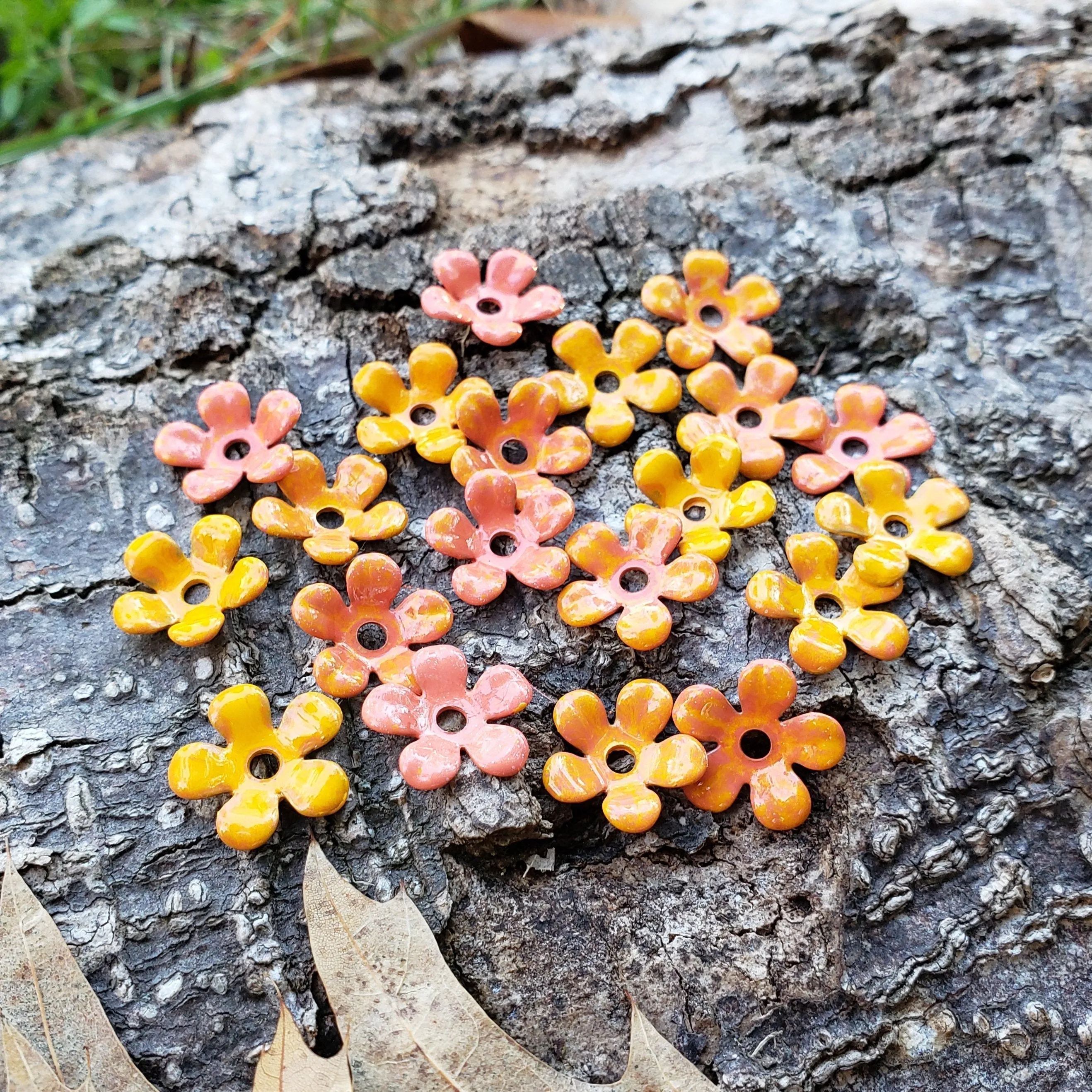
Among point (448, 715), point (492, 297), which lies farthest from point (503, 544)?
point (492, 297)

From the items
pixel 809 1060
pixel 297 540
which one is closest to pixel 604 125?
pixel 297 540

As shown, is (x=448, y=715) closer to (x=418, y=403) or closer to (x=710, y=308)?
(x=418, y=403)

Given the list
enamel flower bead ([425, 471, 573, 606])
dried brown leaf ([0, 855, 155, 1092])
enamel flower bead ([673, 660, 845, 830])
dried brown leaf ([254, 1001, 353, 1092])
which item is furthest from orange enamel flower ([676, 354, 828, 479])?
dried brown leaf ([0, 855, 155, 1092])

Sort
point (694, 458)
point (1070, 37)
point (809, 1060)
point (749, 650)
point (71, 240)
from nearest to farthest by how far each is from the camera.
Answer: point (809, 1060) < point (749, 650) < point (694, 458) < point (71, 240) < point (1070, 37)

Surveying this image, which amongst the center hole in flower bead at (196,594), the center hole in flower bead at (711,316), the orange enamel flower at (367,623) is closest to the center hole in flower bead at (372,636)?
the orange enamel flower at (367,623)

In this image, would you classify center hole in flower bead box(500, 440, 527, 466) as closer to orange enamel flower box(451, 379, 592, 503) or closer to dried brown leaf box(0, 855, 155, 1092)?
orange enamel flower box(451, 379, 592, 503)

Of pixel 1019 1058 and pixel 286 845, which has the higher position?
pixel 286 845

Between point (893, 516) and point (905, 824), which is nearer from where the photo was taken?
point (905, 824)

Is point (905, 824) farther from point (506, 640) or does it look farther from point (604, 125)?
point (604, 125)
